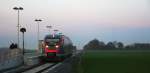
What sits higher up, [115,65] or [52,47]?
[52,47]

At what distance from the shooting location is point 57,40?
68.8m

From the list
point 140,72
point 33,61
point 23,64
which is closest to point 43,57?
point 33,61

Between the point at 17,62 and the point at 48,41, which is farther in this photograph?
the point at 48,41

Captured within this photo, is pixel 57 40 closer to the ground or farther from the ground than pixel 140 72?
farther from the ground

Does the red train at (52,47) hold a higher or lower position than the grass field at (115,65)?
higher

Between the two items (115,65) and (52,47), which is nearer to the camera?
(115,65)

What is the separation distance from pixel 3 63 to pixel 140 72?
13.0m

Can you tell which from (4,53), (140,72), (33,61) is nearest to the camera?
(140,72)

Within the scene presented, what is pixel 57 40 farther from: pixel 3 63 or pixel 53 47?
pixel 3 63

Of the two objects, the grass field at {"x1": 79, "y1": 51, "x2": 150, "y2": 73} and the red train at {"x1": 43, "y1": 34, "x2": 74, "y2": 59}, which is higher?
the red train at {"x1": 43, "y1": 34, "x2": 74, "y2": 59}

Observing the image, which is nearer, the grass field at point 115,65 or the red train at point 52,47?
the grass field at point 115,65

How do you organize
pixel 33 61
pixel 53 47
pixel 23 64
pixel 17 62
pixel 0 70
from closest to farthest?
pixel 0 70 → pixel 17 62 → pixel 23 64 → pixel 33 61 → pixel 53 47

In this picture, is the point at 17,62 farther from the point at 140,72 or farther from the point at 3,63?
the point at 140,72

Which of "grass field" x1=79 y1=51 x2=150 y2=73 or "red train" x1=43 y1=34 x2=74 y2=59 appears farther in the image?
"red train" x1=43 y1=34 x2=74 y2=59
